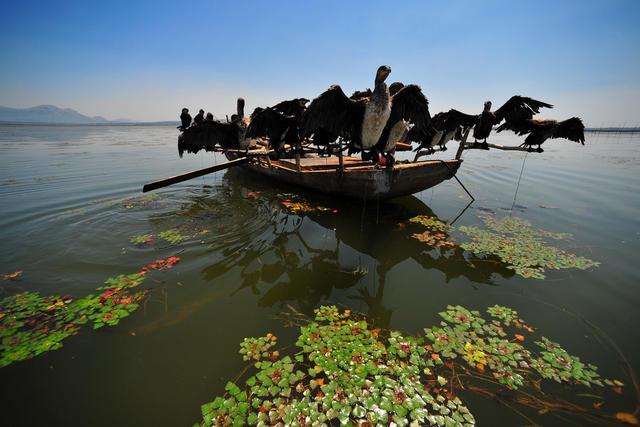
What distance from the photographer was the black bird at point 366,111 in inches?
199

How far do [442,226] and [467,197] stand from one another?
363 cm

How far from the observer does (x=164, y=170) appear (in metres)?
12.8

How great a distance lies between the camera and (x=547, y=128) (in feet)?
23.0

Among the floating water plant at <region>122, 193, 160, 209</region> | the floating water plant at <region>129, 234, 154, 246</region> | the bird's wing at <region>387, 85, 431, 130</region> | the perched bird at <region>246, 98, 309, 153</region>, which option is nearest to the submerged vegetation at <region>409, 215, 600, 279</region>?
the bird's wing at <region>387, 85, 431, 130</region>

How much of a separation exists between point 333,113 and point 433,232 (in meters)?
3.84

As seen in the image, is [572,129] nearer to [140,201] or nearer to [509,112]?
[509,112]

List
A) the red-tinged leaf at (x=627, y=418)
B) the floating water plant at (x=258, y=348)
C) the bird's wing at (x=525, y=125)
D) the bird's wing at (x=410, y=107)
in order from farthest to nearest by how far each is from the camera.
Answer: the bird's wing at (x=525, y=125), the bird's wing at (x=410, y=107), the floating water plant at (x=258, y=348), the red-tinged leaf at (x=627, y=418)

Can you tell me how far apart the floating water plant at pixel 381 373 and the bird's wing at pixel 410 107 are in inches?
177

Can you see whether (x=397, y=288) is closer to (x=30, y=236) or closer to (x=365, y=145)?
(x=365, y=145)

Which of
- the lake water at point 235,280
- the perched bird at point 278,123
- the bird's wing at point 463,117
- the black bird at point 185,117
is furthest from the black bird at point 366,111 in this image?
the black bird at point 185,117

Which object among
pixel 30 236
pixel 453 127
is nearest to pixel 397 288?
pixel 453 127

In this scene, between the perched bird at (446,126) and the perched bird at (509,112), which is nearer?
the perched bird at (509,112)

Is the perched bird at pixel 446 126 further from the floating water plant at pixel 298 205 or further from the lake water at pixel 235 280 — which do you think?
the floating water plant at pixel 298 205

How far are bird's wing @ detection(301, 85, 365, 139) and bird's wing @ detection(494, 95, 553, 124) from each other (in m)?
4.67
